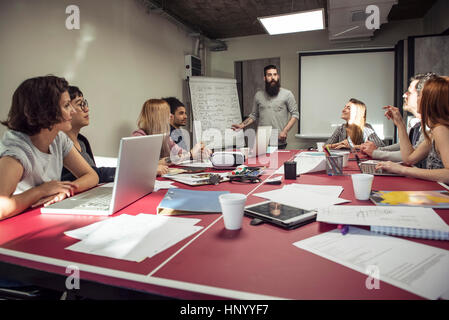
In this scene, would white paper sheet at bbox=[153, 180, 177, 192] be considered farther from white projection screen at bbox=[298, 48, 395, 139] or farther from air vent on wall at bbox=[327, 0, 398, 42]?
white projection screen at bbox=[298, 48, 395, 139]

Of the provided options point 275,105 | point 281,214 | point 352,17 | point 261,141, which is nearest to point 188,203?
point 281,214

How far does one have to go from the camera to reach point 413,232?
80 cm

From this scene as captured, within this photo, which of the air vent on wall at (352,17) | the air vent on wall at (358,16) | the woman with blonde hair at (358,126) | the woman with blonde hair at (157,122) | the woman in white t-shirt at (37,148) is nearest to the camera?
the woman in white t-shirt at (37,148)

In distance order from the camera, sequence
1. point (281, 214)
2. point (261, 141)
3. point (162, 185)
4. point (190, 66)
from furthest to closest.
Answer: point (190, 66), point (261, 141), point (162, 185), point (281, 214)

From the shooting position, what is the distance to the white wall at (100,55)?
2.48 metres

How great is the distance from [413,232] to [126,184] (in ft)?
3.09

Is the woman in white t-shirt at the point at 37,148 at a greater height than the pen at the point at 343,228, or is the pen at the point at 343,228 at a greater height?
the woman in white t-shirt at the point at 37,148

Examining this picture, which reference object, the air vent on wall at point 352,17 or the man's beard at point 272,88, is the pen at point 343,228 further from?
the man's beard at point 272,88

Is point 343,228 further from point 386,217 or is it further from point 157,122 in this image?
point 157,122

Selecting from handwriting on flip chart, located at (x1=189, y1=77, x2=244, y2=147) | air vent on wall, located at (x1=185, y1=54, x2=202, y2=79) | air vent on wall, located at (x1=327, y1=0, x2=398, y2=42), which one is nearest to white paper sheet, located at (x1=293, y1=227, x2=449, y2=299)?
air vent on wall, located at (x1=327, y1=0, x2=398, y2=42)

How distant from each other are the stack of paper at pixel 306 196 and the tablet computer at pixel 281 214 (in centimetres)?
7

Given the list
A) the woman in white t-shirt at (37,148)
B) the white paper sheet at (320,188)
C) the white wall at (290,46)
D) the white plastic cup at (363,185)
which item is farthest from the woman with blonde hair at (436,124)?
the white wall at (290,46)

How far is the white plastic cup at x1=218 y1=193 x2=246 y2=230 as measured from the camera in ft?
2.86

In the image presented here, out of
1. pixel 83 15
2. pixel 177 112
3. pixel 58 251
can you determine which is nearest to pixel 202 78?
pixel 177 112
